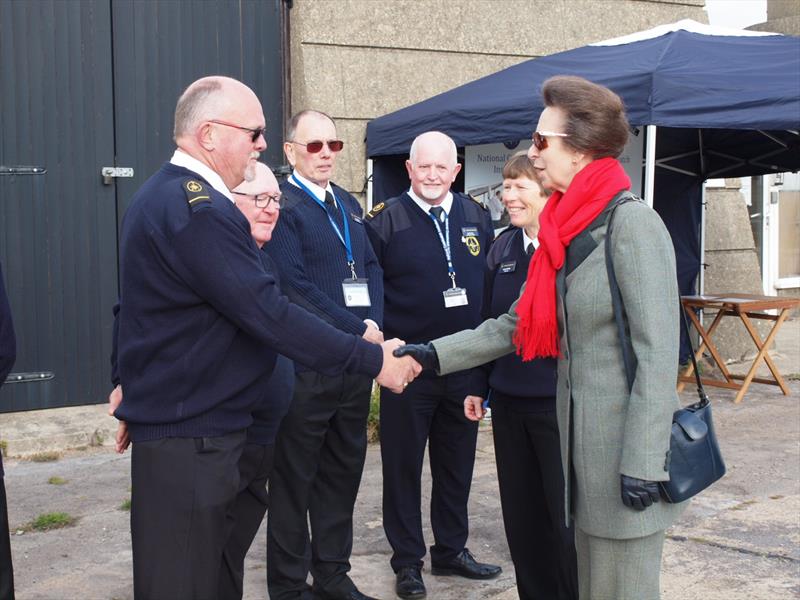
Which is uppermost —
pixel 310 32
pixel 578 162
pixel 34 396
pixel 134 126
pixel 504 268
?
pixel 310 32

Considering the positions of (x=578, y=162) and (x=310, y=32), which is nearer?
(x=578, y=162)

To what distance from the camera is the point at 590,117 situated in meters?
2.84

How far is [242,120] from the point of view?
2.95 m

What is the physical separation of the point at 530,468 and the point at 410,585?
2.80 feet

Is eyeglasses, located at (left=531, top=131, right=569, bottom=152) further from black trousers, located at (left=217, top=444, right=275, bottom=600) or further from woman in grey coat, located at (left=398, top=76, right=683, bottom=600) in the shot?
black trousers, located at (left=217, top=444, right=275, bottom=600)

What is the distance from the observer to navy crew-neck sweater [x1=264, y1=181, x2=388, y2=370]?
4.00m

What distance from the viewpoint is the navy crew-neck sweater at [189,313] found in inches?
109

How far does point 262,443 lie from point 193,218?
2.77 feet

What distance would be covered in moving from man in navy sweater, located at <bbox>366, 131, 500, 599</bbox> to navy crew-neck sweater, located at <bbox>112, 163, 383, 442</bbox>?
70.7 inches

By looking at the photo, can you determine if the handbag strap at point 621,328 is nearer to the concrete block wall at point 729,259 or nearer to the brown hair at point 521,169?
the brown hair at point 521,169

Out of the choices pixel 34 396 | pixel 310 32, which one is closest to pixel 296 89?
pixel 310 32

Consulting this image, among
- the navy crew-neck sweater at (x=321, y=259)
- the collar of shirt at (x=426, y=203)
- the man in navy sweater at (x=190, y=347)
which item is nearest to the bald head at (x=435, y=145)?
the collar of shirt at (x=426, y=203)

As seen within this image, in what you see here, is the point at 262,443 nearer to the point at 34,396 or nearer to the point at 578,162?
the point at 578,162

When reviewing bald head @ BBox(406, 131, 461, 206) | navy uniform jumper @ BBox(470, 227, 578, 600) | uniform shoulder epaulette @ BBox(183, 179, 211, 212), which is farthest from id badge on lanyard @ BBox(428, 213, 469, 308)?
uniform shoulder epaulette @ BBox(183, 179, 211, 212)
